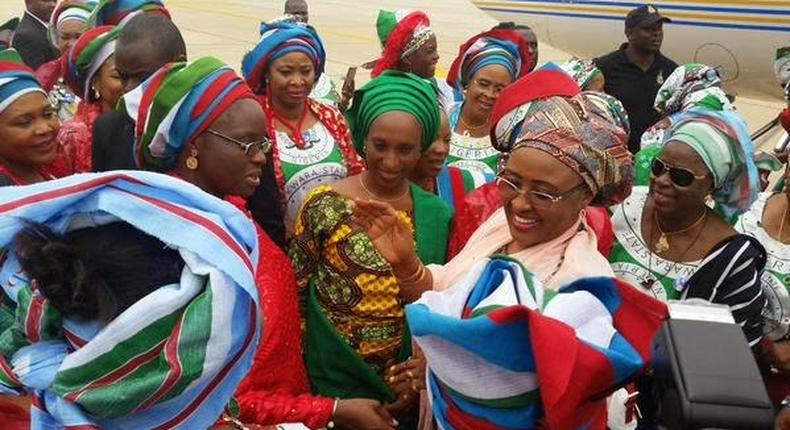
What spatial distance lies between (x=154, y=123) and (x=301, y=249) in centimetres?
64

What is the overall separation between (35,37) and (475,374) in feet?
21.4

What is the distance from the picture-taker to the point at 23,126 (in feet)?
11.5

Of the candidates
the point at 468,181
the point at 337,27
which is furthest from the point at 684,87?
the point at 337,27

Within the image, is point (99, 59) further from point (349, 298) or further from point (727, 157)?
point (727, 157)

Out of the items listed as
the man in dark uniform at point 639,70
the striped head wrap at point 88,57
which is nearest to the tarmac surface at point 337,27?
the man in dark uniform at point 639,70

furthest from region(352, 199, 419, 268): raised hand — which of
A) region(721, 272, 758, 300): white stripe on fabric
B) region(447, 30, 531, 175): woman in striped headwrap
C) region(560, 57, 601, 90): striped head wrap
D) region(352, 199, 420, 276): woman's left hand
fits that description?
region(560, 57, 601, 90): striped head wrap

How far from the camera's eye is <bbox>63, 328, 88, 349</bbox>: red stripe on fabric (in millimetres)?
1703

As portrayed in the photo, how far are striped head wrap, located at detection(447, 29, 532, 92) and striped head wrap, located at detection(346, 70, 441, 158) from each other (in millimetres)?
1957

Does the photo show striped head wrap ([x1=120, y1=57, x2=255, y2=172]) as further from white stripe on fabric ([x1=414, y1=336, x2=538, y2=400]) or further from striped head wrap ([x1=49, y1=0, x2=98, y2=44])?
striped head wrap ([x1=49, y1=0, x2=98, y2=44])

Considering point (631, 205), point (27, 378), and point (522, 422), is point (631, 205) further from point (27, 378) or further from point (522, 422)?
point (27, 378)

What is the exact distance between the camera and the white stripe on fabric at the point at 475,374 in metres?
1.70

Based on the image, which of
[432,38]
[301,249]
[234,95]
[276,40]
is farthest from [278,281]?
[432,38]

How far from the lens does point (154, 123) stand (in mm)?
2627

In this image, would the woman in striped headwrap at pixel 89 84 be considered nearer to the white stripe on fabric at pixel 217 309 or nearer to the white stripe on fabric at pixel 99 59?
the white stripe on fabric at pixel 99 59
